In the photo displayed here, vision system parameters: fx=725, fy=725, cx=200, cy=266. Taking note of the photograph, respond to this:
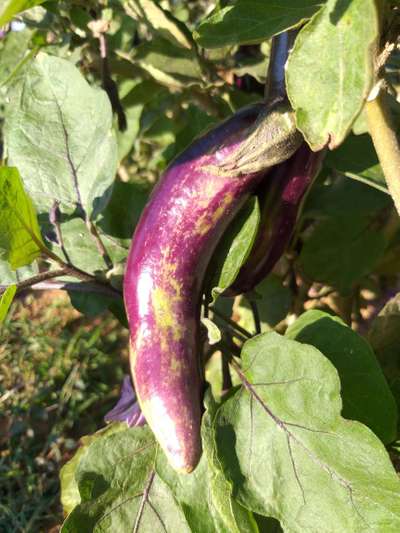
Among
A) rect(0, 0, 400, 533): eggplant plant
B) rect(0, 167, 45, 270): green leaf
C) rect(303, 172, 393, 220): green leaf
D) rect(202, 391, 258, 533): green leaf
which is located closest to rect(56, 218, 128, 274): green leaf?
rect(0, 0, 400, 533): eggplant plant

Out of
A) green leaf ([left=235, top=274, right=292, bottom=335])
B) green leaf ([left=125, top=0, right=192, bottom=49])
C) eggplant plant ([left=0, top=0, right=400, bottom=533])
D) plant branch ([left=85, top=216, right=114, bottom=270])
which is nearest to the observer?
eggplant plant ([left=0, top=0, right=400, bottom=533])

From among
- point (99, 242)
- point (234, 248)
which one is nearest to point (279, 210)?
point (234, 248)

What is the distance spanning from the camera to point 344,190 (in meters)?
0.97

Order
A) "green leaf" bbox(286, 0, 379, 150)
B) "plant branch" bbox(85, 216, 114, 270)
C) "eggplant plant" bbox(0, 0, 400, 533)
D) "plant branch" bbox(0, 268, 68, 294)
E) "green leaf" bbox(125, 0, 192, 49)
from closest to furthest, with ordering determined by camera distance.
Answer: "green leaf" bbox(286, 0, 379, 150), "eggplant plant" bbox(0, 0, 400, 533), "plant branch" bbox(0, 268, 68, 294), "plant branch" bbox(85, 216, 114, 270), "green leaf" bbox(125, 0, 192, 49)

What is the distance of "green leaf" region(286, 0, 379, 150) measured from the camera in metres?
0.42

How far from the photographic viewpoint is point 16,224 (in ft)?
1.95

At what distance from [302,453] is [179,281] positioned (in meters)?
0.17

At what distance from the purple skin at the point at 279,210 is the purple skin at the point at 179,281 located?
Answer: 0.05 meters

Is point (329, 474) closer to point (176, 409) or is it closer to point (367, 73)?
point (176, 409)

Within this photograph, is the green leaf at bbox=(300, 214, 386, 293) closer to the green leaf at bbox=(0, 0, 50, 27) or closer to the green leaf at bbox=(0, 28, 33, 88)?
the green leaf at bbox=(0, 28, 33, 88)

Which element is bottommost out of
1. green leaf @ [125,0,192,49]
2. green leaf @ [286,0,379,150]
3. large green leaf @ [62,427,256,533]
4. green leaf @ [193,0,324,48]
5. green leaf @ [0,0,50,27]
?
large green leaf @ [62,427,256,533]

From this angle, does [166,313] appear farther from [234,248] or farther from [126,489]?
[126,489]

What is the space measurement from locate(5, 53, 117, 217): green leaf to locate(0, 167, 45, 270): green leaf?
0.11m

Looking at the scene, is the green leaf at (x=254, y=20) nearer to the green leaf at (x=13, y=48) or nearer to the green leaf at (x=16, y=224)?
the green leaf at (x=16, y=224)
